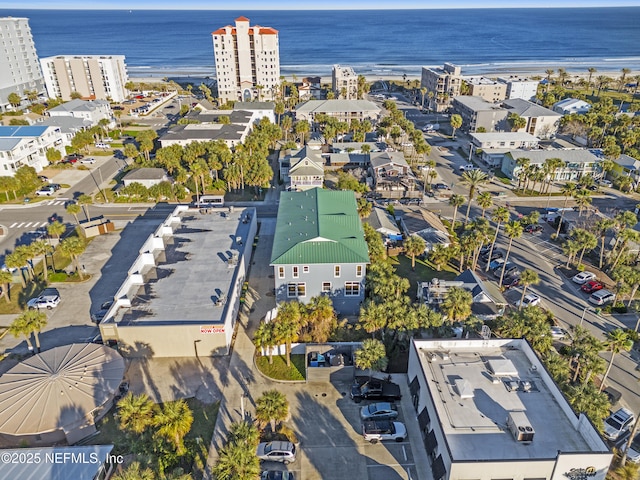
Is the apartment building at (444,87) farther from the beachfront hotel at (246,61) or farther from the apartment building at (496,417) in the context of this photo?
the apartment building at (496,417)

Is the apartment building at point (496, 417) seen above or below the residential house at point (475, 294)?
above

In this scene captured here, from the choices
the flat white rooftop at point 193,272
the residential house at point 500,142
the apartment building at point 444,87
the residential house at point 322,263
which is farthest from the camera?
the apartment building at point 444,87

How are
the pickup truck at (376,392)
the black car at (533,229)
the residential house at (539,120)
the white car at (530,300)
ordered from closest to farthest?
the pickup truck at (376,392), the white car at (530,300), the black car at (533,229), the residential house at (539,120)

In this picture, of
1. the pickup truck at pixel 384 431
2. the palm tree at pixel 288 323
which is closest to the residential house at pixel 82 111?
the palm tree at pixel 288 323

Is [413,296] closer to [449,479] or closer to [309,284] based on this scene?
[309,284]

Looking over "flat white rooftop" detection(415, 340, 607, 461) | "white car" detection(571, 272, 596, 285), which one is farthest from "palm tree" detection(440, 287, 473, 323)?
"white car" detection(571, 272, 596, 285)

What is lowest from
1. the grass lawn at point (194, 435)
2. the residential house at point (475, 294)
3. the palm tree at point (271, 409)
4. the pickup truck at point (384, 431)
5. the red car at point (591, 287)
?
the grass lawn at point (194, 435)

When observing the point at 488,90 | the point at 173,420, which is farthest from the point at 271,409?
the point at 488,90
